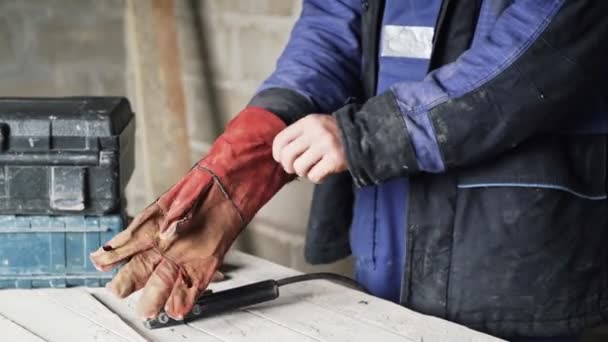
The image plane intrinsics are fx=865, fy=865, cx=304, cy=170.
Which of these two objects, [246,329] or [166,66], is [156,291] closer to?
[246,329]

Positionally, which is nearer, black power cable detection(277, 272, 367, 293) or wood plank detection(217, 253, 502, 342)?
wood plank detection(217, 253, 502, 342)

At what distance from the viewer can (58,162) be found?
1.36 meters

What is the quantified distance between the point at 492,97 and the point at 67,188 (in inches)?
26.2

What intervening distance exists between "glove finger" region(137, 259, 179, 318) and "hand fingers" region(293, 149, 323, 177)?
23 centimetres

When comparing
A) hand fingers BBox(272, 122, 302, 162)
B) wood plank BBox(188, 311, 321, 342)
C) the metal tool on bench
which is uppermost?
hand fingers BBox(272, 122, 302, 162)

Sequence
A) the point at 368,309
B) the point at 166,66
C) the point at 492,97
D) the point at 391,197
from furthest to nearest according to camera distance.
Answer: the point at 166,66 → the point at 391,197 → the point at 368,309 → the point at 492,97

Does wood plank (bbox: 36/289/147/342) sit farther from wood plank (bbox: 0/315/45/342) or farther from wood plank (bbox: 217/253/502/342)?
wood plank (bbox: 217/253/502/342)

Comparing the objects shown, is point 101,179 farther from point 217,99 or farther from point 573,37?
point 217,99

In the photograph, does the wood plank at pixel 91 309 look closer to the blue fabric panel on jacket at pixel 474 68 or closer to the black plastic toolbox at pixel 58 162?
the black plastic toolbox at pixel 58 162

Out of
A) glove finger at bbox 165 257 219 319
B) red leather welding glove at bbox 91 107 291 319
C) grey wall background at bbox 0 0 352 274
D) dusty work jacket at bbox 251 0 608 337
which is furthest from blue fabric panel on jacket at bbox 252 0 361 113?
grey wall background at bbox 0 0 352 274

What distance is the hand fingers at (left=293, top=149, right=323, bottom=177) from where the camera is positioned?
1.20m

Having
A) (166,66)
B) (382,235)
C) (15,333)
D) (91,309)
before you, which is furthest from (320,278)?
(166,66)

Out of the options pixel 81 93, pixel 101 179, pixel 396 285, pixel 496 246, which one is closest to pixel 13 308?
pixel 101 179

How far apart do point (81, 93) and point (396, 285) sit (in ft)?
5.26
